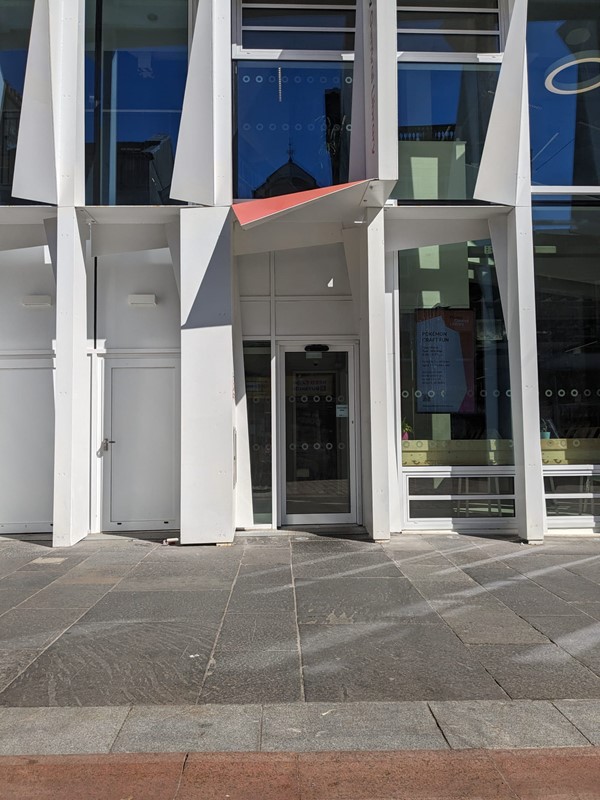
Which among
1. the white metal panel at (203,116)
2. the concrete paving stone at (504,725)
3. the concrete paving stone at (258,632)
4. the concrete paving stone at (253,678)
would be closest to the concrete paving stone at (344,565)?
the concrete paving stone at (258,632)

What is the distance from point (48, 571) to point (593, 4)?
1003 cm

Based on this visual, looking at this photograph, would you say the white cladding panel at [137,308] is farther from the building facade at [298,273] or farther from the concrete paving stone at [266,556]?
the concrete paving stone at [266,556]

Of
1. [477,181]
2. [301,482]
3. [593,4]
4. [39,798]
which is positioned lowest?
[39,798]

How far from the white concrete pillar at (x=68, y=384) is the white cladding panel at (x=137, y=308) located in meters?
0.90

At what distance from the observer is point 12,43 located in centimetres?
863

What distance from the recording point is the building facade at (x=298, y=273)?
8141 mm

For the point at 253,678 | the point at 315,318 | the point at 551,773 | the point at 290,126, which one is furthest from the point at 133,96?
the point at 551,773

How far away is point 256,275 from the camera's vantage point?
30.6 feet

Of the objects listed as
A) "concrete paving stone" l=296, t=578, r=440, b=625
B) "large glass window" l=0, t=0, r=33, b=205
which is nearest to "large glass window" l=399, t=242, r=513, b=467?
"concrete paving stone" l=296, t=578, r=440, b=625

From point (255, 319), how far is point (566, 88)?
5254 millimetres

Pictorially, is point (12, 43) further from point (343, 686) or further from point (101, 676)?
point (343, 686)

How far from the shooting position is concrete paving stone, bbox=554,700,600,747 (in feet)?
11.0

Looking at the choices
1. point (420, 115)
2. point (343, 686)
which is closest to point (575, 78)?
point (420, 115)

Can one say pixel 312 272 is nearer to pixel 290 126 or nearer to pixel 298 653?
pixel 290 126
